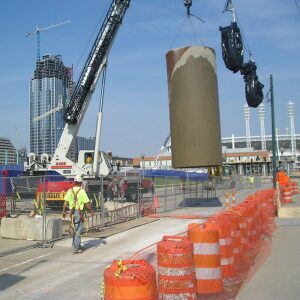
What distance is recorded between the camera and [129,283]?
13.7 feet

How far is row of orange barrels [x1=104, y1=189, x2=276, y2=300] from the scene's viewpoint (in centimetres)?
425

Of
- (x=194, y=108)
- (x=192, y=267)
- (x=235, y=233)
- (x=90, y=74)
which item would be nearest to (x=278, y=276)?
(x=235, y=233)

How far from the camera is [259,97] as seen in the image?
48.5ft

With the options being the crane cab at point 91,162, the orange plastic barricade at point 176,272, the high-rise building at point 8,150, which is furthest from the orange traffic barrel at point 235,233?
the high-rise building at point 8,150

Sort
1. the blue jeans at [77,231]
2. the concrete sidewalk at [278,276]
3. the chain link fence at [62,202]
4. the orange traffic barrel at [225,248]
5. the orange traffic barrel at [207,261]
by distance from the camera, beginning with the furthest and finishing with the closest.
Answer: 1. the chain link fence at [62,202]
2. the blue jeans at [77,231]
3. the orange traffic barrel at [225,248]
4. the concrete sidewalk at [278,276]
5. the orange traffic barrel at [207,261]

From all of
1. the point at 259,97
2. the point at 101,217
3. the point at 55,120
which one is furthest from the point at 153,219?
the point at 55,120

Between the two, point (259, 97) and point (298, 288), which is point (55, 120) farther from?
point (298, 288)

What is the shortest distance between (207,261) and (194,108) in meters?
9.87

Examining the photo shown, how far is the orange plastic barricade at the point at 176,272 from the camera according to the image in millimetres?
5008

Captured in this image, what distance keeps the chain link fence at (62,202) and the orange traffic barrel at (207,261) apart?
17.7ft

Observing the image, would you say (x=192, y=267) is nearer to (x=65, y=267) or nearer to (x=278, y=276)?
(x=278, y=276)

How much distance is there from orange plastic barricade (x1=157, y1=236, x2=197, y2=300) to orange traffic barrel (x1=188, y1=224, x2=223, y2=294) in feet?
2.55

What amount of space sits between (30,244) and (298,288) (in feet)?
23.5

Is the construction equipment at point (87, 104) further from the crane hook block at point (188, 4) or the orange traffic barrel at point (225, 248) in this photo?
the orange traffic barrel at point (225, 248)
